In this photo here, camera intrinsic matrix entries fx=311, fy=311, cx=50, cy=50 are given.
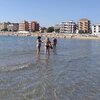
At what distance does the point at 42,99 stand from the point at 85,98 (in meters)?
1.48

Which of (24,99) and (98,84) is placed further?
(98,84)

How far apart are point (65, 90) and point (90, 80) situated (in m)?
2.76

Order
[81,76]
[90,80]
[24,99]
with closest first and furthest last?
[24,99]
[90,80]
[81,76]

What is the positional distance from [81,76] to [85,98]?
194 inches

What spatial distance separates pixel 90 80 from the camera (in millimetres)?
14188

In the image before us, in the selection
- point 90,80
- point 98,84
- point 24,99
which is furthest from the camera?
point 90,80

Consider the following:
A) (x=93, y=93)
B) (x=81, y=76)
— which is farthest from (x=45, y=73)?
(x=93, y=93)

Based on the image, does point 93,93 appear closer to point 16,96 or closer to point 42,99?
point 42,99

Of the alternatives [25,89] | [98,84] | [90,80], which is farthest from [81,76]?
[25,89]

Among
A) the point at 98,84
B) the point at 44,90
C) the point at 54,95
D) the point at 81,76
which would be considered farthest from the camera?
the point at 81,76

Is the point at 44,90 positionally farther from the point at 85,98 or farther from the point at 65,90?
the point at 85,98

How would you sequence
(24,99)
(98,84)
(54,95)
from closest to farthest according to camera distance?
(24,99) → (54,95) → (98,84)

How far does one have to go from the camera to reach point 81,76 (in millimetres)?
15422

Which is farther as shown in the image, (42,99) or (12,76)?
(12,76)
